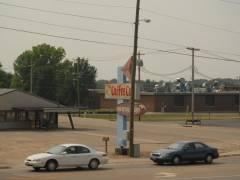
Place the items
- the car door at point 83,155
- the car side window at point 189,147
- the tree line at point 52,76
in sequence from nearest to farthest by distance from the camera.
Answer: the car door at point 83,155
the car side window at point 189,147
the tree line at point 52,76

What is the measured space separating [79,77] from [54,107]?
257ft

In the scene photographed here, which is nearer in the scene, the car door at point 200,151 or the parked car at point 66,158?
the parked car at point 66,158

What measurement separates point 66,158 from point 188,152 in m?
8.19

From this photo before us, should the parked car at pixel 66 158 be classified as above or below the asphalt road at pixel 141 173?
above

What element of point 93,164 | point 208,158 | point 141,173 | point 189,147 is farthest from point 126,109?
point 141,173

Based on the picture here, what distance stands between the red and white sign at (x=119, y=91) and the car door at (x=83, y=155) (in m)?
11.9

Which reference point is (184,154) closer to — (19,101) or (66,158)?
(66,158)

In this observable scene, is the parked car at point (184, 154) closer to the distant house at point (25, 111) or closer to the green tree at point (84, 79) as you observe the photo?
the distant house at point (25, 111)

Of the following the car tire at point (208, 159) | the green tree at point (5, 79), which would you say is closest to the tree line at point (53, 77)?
the green tree at point (5, 79)

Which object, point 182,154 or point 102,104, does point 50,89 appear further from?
point 182,154

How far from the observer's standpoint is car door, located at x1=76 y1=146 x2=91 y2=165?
109ft

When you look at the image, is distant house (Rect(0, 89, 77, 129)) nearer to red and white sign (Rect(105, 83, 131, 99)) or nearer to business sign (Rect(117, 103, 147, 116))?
red and white sign (Rect(105, 83, 131, 99))

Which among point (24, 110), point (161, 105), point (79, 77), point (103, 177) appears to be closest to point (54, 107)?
point (24, 110)

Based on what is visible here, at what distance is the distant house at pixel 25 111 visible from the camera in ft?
237
